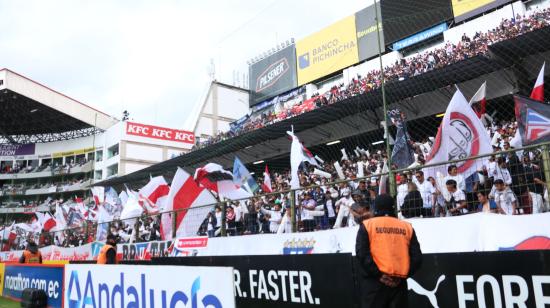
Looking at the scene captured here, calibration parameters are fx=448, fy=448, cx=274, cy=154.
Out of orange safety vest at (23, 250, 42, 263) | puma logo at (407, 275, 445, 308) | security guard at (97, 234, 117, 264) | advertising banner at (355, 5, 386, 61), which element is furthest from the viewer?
advertising banner at (355, 5, 386, 61)

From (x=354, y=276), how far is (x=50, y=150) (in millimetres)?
60727

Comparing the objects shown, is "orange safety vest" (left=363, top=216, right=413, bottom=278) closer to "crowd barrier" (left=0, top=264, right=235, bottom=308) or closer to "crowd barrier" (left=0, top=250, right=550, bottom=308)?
"crowd barrier" (left=0, top=250, right=550, bottom=308)

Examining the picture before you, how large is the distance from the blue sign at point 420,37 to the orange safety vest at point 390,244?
2812 cm

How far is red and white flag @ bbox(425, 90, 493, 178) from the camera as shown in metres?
7.28

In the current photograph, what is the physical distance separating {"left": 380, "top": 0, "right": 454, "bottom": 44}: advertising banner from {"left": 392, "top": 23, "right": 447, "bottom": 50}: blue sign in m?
0.25

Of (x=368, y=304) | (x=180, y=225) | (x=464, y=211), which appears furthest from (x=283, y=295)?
(x=180, y=225)

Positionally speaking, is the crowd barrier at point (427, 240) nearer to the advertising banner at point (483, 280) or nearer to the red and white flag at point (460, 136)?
the red and white flag at point (460, 136)

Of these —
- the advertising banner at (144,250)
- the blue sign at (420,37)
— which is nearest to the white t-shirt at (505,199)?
the advertising banner at (144,250)

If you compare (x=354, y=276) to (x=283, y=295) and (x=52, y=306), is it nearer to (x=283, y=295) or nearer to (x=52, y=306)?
(x=283, y=295)

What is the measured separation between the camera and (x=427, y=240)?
6465mm

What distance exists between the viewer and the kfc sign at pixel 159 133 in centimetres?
4807

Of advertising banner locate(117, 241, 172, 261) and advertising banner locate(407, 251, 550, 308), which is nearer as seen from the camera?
advertising banner locate(407, 251, 550, 308)

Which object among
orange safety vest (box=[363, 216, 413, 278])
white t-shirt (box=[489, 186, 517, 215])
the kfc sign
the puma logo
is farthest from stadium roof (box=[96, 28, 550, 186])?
the kfc sign

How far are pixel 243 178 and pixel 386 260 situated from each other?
8877 mm
